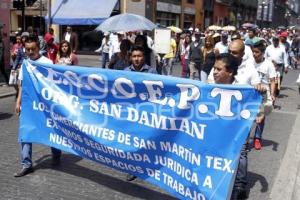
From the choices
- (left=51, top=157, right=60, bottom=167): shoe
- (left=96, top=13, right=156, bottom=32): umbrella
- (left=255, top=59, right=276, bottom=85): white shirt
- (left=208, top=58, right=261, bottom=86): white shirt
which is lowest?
(left=51, top=157, right=60, bottom=167): shoe

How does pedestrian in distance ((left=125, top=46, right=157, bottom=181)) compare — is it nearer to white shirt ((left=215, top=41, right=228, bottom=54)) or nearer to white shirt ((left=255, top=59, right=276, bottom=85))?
white shirt ((left=255, top=59, right=276, bottom=85))

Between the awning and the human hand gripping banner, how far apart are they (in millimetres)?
17269

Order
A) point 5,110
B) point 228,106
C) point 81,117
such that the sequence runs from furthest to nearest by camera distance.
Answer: point 5,110 → point 81,117 → point 228,106

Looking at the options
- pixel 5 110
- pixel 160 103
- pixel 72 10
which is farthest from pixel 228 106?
pixel 72 10

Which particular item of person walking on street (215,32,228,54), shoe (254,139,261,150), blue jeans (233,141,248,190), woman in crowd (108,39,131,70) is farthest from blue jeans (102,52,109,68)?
blue jeans (233,141,248,190)

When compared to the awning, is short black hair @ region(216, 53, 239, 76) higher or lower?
lower

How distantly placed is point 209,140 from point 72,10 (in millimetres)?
20491

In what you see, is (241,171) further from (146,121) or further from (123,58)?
(123,58)

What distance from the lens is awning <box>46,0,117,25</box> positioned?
73.9ft

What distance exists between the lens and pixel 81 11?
23250 millimetres

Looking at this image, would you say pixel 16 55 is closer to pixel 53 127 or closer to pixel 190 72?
pixel 190 72

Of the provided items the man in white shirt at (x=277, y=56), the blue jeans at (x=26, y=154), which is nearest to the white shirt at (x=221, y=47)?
the man in white shirt at (x=277, y=56)

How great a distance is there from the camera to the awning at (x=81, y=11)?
22.5 meters

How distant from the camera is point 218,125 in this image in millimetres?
4160
